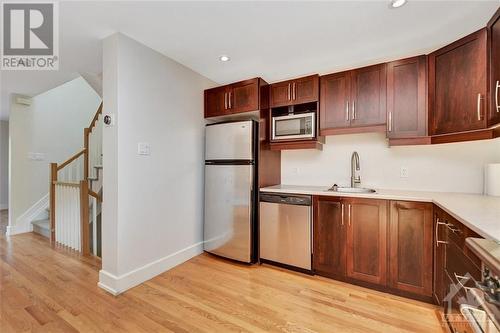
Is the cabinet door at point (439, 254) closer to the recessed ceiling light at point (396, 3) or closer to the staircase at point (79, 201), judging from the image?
the recessed ceiling light at point (396, 3)

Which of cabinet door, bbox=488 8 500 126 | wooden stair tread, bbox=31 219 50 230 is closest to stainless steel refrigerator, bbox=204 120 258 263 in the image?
cabinet door, bbox=488 8 500 126

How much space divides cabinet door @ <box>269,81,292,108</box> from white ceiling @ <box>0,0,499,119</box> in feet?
0.73

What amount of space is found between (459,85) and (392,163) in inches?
35.6

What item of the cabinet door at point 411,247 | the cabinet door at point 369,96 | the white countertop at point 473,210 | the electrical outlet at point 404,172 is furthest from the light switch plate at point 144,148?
the electrical outlet at point 404,172

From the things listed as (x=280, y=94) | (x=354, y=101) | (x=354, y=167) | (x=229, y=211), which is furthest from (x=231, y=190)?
(x=354, y=101)

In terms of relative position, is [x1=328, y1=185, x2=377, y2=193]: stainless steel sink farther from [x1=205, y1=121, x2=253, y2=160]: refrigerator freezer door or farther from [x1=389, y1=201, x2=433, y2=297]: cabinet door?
[x1=205, y1=121, x2=253, y2=160]: refrigerator freezer door

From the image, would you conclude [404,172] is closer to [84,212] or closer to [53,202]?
[84,212]

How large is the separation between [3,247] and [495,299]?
4.94m

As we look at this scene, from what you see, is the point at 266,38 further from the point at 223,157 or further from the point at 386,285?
the point at 386,285

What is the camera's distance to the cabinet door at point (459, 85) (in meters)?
1.64

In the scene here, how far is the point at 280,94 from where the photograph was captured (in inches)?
108

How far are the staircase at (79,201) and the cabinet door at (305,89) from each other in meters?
2.84

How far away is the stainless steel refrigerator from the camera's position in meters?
2.62

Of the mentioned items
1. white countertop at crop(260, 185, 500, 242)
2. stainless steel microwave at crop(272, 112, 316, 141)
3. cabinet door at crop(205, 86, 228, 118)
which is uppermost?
cabinet door at crop(205, 86, 228, 118)
